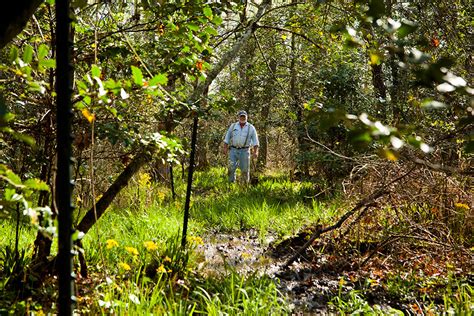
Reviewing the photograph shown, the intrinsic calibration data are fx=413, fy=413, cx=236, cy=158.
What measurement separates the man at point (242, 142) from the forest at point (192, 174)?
1.91 m

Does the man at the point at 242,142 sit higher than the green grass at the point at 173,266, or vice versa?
the man at the point at 242,142

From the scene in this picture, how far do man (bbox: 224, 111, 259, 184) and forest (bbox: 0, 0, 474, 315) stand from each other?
1907mm

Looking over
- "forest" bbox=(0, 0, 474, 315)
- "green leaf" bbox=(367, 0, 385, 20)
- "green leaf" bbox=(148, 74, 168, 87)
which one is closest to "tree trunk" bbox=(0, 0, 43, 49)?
"forest" bbox=(0, 0, 474, 315)

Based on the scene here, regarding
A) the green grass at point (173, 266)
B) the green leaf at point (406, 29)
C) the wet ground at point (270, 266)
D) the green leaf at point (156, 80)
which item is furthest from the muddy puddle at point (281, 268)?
the green leaf at point (406, 29)

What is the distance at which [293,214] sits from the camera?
5.70 meters

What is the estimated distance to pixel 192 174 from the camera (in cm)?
438

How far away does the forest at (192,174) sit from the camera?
101 centimetres

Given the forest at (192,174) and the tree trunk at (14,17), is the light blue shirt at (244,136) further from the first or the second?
the tree trunk at (14,17)

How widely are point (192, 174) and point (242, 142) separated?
4172 millimetres

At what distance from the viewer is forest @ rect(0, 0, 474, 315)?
1008 mm

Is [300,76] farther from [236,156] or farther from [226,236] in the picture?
[226,236]

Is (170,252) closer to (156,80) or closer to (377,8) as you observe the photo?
(156,80)

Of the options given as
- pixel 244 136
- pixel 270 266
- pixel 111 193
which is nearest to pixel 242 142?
pixel 244 136

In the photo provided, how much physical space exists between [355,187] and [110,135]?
300 centimetres
